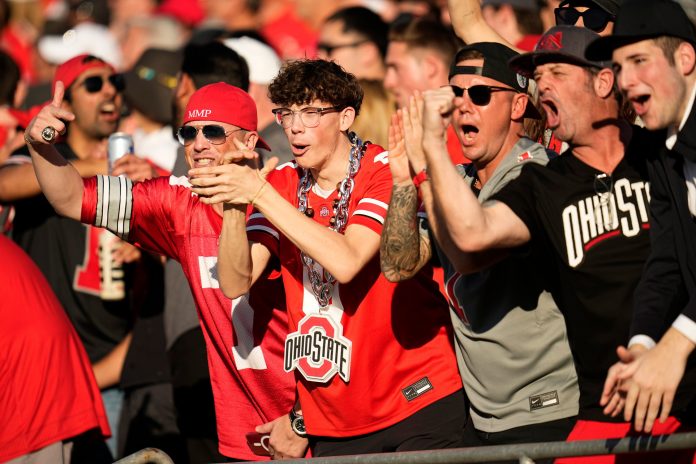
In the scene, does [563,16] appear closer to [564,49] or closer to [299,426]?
[564,49]

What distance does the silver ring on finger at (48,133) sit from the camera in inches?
240

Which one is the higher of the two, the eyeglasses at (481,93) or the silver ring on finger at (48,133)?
the silver ring on finger at (48,133)

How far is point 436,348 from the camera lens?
5910 mm

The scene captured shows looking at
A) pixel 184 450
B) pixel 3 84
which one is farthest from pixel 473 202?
pixel 3 84

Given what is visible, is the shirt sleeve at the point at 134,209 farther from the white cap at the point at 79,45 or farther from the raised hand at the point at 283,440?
the white cap at the point at 79,45

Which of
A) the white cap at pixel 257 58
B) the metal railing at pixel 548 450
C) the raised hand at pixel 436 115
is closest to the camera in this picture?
the metal railing at pixel 548 450

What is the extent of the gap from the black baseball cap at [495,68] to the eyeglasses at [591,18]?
15.1 inches

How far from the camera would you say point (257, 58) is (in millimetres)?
8594

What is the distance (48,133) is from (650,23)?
296 centimetres

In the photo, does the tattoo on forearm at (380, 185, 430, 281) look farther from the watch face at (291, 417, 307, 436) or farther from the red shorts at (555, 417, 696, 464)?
the watch face at (291, 417, 307, 436)

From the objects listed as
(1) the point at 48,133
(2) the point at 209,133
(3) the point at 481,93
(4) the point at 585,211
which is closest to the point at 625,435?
(4) the point at 585,211

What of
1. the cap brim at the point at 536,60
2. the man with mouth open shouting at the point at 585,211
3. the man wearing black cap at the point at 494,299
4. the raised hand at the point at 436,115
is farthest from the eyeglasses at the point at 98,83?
the raised hand at the point at 436,115

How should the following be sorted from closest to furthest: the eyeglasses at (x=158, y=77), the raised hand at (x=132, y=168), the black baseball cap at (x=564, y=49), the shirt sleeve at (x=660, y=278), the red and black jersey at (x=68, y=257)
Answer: the shirt sleeve at (x=660, y=278)
the black baseball cap at (x=564, y=49)
the raised hand at (x=132, y=168)
the red and black jersey at (x=68, y=257)
the eyeglasses at (x=158, y=77)

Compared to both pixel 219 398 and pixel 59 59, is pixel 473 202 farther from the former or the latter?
pixel 59 59
